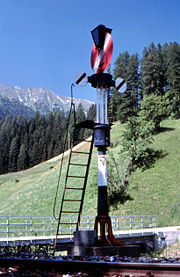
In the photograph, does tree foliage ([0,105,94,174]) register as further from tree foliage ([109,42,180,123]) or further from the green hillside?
the green hillside

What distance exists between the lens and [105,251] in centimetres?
806

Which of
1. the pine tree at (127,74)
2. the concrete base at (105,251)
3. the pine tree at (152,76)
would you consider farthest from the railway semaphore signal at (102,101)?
the pine tree at (152,76)

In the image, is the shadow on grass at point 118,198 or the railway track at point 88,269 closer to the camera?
the railway track at point 88,269

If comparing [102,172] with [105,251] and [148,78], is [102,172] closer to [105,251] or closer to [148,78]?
[105,251]

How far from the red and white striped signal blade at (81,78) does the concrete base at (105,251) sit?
15.3ft

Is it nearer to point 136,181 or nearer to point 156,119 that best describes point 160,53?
point 156,119

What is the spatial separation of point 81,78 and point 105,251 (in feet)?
16.1

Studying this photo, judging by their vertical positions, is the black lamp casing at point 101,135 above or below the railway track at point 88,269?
above

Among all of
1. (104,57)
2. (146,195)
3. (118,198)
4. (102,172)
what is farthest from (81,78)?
(146,195)

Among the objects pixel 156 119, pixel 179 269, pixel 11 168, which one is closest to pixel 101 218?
pixel 179 269

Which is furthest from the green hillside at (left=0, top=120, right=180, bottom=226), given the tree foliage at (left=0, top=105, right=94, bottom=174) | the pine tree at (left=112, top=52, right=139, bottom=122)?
the tree foliage at (left=0, top=105, right=94, bottom=174)

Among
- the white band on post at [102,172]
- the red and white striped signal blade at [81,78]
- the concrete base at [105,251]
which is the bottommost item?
the concrete base at [105,251]

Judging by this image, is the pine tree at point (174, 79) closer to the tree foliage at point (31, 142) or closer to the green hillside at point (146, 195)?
the green hillside at point (146, 195)

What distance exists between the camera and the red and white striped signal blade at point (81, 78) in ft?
30.4
